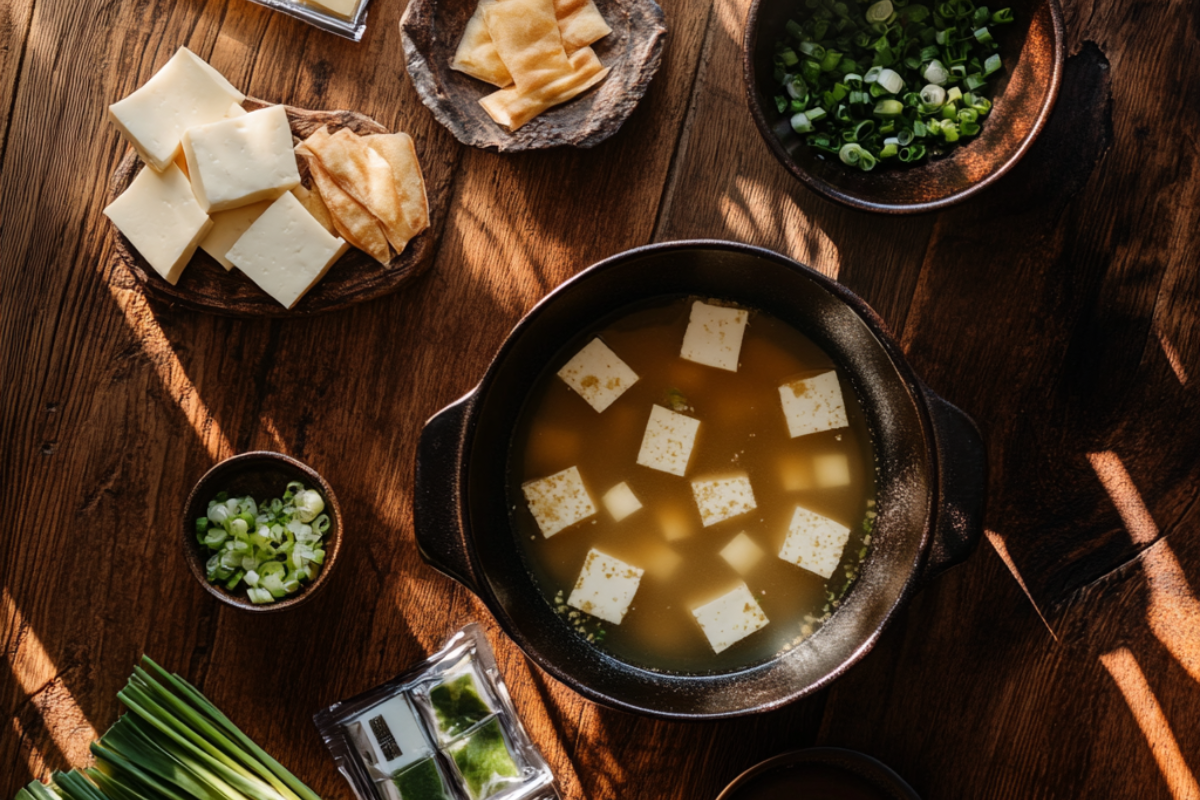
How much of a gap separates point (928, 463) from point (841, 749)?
620 millimetres

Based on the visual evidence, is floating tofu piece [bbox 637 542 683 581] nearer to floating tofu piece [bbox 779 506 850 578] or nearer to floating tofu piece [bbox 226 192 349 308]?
floating tofu piece [bbox 779 506 850 578]

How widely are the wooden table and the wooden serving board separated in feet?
0.18

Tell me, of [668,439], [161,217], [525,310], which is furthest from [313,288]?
[668,439]

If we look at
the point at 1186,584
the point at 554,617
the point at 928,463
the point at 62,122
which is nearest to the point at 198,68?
the point at 62,122

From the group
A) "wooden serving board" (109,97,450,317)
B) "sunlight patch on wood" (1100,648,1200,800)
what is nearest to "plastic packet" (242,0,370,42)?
"wooden serving board" (109,97,450,317)

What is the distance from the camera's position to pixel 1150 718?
5.31ft

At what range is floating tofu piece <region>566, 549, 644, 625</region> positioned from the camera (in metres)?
1.59

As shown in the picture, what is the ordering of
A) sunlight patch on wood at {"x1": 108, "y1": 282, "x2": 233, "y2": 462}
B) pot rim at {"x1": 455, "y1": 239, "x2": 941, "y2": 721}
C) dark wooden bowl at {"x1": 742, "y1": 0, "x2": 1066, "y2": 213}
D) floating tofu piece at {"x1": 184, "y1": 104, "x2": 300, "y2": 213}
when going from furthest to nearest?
sunlight patch on wood at {"x1": 108, "y1": 282, "x2": 233, "y2": 462}, floating tofu piece at {"x1": 184, "y1": 104, "x2": 300, "y2": 213}, dark wooden bowl at {"x1": 742, "y1": 0, "x2": 1066, "y2": 213}, pot rim at {"x1": 455, "y1": 239, "x2": 941, "y2": 721}

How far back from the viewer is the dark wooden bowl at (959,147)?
4.68ft

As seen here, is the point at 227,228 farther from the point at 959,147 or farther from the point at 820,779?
the point at 820,779

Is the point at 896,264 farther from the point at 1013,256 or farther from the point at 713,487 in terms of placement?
the point at 713,487

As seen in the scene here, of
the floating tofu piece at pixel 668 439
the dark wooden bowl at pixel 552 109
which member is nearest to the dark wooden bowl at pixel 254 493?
the floating tofu piece at pixel 668 439

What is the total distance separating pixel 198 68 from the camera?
1590mm

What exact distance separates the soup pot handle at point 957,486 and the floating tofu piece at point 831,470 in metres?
0.24
